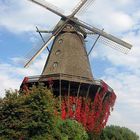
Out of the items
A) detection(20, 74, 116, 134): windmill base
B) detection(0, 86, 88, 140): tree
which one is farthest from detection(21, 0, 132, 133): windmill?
detection(0, 86, 88, 140): tree

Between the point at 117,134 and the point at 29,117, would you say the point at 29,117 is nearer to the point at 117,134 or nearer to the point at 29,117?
the point at 29,117

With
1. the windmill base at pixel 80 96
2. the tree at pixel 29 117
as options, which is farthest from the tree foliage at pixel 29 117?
the windmill base at pixel 80 96

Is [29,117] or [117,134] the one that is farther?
[117,134]

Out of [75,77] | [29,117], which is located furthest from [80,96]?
[29,117]

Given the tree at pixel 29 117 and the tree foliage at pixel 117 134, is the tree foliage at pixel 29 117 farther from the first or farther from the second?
the tree foliage at pixel 117 134

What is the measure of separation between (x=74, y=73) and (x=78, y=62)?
1.58 meters

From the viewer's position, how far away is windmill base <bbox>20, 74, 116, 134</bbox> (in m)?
43.4

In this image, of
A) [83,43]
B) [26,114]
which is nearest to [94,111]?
[83,43]

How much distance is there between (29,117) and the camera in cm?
3488

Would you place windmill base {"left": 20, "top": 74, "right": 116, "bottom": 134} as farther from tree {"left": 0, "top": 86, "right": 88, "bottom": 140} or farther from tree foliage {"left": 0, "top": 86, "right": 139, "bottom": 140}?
tree {"left": 0, "top": 86, "right": 88, "bottom": 140}

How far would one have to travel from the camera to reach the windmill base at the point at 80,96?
43.4m

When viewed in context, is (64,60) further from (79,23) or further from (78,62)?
(79,23)

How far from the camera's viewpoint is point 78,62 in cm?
4616

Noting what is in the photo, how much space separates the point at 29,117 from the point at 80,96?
10.6 meters
